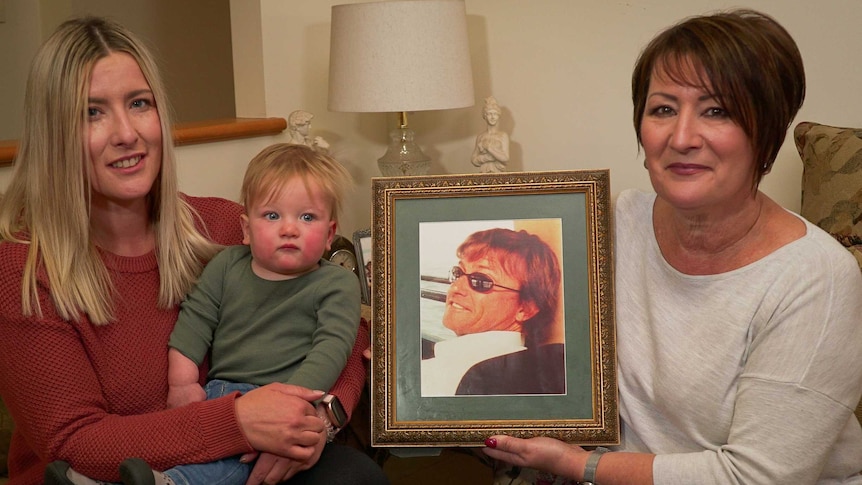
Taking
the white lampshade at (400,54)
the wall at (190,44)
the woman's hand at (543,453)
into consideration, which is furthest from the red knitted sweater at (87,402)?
the wall at (190,44)

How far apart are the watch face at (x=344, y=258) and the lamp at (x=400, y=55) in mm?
398

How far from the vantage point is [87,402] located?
1.50 meters

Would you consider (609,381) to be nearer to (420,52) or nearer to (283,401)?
(283,401)

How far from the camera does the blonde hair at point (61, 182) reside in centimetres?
152

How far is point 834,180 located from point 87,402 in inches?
63.1

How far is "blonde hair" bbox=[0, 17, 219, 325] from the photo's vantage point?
1.52m

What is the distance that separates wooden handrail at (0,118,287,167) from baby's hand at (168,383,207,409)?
86 cm

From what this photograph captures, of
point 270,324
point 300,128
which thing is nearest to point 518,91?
point 300,128

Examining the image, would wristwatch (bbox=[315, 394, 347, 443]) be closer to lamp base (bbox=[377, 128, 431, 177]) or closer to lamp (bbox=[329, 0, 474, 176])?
lamp (bbox=[329, 0, 474, 176])

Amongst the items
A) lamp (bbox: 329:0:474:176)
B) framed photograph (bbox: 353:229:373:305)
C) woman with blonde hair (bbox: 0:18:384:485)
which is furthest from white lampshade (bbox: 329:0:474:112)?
woman with blonde hair (bbox: 0:18:384:485)

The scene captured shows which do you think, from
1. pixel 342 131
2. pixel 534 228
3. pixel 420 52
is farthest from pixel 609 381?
pixel 342 131

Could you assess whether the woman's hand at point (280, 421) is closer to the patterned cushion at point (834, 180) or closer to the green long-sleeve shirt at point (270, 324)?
the green long-sleeve shirt at point (270, 324)

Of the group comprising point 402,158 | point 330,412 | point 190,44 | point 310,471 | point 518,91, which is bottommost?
point 310,471

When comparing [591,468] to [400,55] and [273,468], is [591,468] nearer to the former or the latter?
[273,468]
